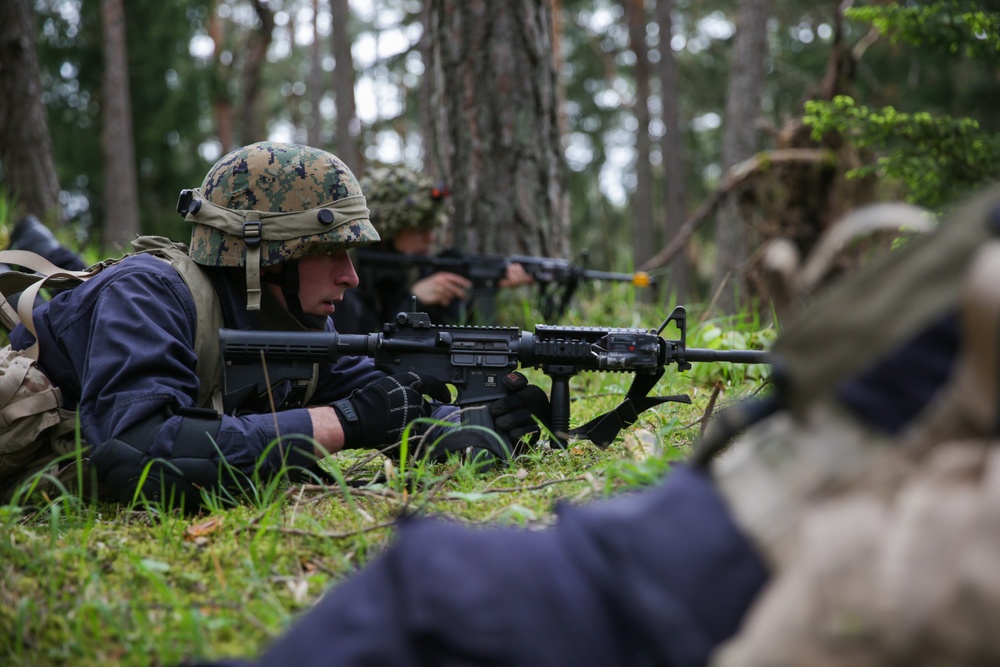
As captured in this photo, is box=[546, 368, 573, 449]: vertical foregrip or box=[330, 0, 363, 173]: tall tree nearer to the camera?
box=[546, 368, 573, 449]: vertical foregrip

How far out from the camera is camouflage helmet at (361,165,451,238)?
20.9 feet

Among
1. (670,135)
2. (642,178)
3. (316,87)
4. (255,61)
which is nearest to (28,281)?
(670,135)

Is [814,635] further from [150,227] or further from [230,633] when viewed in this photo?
[150,227]

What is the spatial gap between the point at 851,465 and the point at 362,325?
5257 mm

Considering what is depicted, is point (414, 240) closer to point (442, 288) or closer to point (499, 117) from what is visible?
point (442, 288)

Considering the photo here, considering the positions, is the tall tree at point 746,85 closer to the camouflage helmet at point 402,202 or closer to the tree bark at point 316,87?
the camouflage helmet at point 402,202

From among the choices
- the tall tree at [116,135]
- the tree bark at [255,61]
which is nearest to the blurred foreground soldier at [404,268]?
the tall tree at [116,135]

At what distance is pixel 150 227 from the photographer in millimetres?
15109

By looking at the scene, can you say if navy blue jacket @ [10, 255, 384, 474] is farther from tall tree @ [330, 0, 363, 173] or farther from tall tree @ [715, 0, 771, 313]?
tall tree @ [330, 0, 363, 173]

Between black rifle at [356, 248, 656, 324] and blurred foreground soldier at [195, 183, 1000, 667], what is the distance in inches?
179

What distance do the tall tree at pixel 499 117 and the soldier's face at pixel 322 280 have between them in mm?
2653

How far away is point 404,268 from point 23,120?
409 centimetres

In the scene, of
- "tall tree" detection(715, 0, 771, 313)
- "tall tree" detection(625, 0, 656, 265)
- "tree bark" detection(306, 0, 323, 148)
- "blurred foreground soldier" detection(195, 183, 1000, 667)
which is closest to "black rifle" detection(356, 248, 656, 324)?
"blurred foreground soldier" detection(195, 183, 1000, 667)

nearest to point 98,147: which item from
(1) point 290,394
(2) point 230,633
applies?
(1) point 290,394
